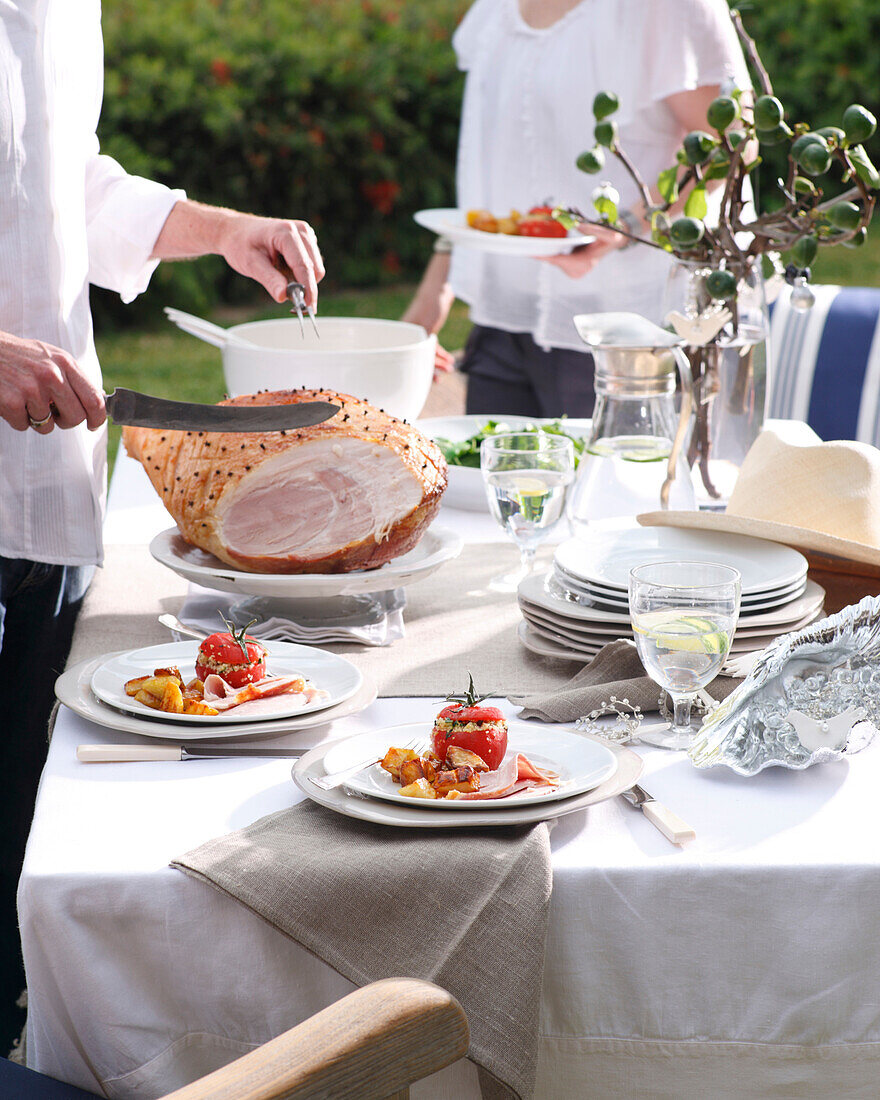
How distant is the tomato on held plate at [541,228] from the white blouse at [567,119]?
251 mm

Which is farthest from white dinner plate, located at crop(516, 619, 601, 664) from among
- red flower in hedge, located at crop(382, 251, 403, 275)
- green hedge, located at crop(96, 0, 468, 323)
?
red flower in hedge, located at crop(382, 251, 403, 275)

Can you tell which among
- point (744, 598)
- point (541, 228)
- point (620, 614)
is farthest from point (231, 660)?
point (541, 228)

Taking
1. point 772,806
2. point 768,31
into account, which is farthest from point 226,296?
point 772,806

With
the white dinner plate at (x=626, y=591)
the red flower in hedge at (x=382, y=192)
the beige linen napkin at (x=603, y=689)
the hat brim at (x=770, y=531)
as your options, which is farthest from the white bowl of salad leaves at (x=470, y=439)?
the red flower in hedge at (x=382, y=192)

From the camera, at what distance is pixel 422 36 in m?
8.59

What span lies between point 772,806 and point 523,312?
6.73 feet

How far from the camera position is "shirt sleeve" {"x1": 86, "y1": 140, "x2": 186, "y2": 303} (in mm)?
1847

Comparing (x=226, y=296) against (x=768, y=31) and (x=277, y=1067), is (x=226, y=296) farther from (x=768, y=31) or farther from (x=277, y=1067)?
(x=277, y=1067)

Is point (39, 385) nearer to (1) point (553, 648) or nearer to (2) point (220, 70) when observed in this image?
(1) point (553, 648)

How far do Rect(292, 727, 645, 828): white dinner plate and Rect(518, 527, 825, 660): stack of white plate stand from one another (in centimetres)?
32

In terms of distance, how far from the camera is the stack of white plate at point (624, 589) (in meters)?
1.34

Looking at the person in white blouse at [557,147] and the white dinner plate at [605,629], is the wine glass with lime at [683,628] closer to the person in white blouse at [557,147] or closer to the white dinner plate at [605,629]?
the white dinner plate at [605,629]

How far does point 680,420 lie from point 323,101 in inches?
281

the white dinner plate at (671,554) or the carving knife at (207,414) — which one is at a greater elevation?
the carving knife at (207,414)
